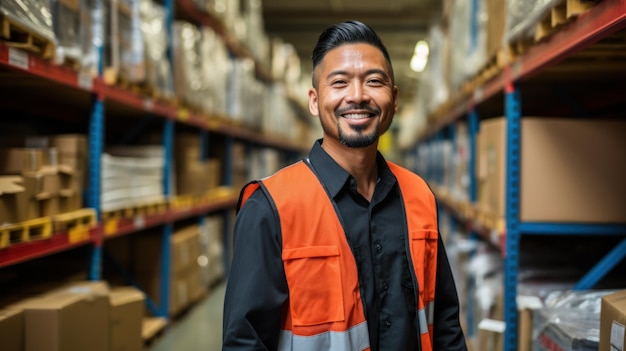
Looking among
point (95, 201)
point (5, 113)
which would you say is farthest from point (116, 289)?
point (5, 113)

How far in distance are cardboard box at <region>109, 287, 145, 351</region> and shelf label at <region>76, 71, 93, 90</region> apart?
1.33m

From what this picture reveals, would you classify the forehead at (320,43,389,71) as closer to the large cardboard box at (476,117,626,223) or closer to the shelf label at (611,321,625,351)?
the shelf label at (611,321,625,351)

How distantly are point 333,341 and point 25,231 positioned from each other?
183 cm

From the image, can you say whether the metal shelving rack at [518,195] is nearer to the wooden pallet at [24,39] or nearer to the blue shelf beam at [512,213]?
the blue shelf beam at [512,213]

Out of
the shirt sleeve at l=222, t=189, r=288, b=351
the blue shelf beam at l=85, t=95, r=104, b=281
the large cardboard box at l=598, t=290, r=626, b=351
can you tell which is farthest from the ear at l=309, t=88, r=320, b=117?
the blue shelf beam at l=85, t=95, r=104, b=281

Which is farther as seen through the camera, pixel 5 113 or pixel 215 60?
pixel 215 60

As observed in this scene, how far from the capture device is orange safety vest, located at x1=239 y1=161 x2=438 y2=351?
1.73 meters

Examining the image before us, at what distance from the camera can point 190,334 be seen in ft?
16.9

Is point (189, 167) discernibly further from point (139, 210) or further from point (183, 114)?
point (139, 210)

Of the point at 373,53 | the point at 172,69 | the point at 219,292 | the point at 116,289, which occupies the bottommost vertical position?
the point at 219,292

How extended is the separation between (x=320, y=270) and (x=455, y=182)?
163 inches

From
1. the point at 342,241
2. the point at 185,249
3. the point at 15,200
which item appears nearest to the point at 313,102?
the point at 342,241

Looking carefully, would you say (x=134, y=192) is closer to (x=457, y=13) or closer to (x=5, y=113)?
(x=5, y=113)

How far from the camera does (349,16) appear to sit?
467 inches
